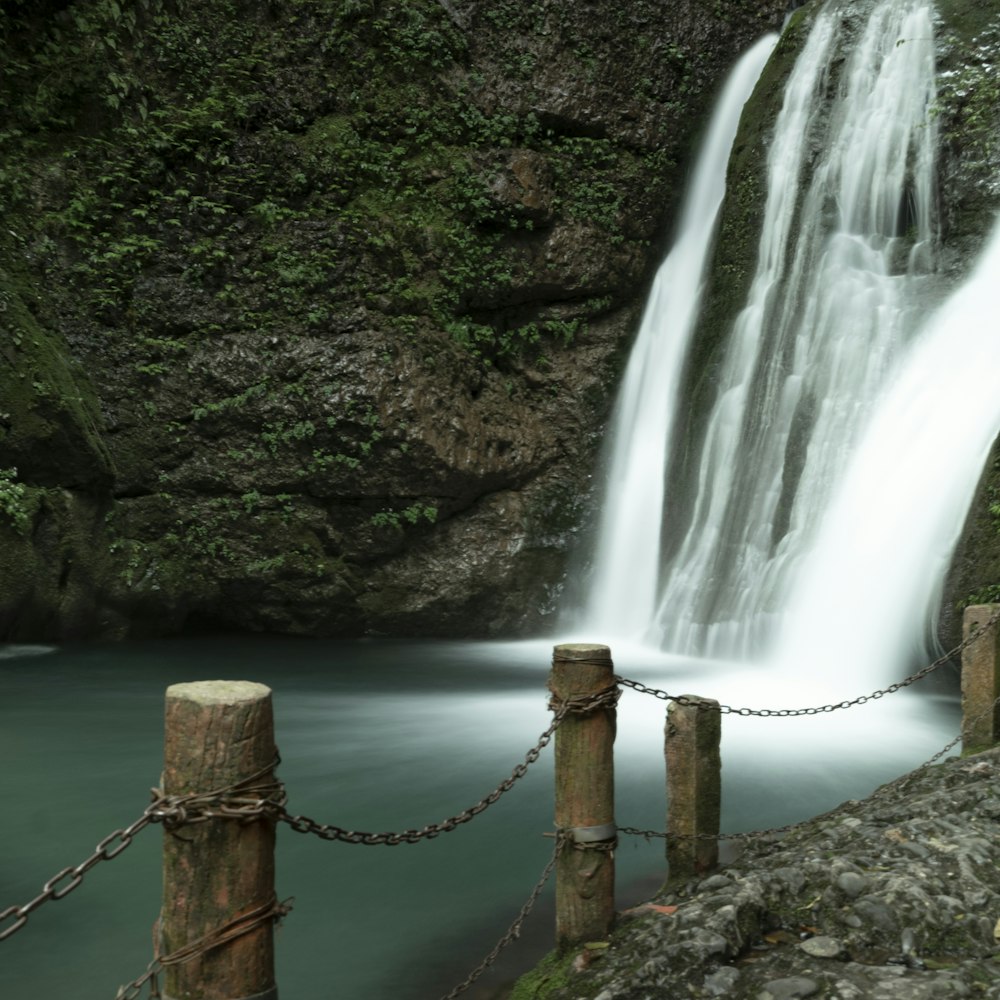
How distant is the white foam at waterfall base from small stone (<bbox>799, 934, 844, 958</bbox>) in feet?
17.6

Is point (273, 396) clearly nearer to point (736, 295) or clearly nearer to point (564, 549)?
point (564, 549)

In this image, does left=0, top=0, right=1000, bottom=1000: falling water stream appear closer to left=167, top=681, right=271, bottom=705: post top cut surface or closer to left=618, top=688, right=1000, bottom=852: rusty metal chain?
left=618, top=688, right=1000, bottom=852: rusty metal chain

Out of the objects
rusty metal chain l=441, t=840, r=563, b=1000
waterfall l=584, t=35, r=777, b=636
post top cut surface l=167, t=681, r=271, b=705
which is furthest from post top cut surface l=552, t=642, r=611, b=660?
waterfall l=584, t=35, r=777, b=636

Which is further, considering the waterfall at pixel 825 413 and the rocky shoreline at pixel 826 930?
the waterfall at pixel 825 413

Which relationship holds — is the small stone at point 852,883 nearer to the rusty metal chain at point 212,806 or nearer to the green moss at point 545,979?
the green moss at point 545,979

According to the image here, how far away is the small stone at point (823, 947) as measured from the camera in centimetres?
314

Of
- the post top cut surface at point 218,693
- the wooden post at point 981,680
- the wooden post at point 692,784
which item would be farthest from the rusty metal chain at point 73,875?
the wooden post at point 981,680

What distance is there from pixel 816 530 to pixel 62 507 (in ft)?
26.6

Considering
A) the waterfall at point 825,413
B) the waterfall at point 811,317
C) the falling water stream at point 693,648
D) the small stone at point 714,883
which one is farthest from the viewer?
the waterfall at point 811,317

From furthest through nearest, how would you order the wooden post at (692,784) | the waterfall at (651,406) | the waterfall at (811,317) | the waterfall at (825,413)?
the waterfall at (651,406)
the waterfall at (811,317)
the waterfall at (825,413)
the wooden post at (692,784)

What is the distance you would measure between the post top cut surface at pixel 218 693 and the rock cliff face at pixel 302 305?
378 inches

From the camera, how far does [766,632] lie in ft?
31.3

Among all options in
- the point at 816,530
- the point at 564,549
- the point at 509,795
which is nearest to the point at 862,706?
the point at 816,530

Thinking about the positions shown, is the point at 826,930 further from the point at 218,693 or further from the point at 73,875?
the point at 73,875
